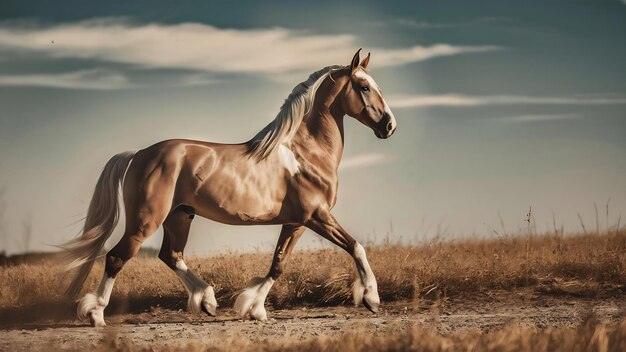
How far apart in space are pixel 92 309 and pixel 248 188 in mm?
1956

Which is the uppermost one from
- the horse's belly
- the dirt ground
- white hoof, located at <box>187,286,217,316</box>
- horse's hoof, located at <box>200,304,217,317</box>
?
the horse's belly

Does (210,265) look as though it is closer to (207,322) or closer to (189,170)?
(207,322)

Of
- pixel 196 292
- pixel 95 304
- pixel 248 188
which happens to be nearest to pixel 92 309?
pixel 95 304

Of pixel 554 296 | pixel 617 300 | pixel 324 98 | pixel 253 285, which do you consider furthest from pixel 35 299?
pixel 617 300

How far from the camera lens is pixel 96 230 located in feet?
26.8

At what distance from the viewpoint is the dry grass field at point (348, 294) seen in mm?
7562

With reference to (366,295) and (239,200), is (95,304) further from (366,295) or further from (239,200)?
(366,295)

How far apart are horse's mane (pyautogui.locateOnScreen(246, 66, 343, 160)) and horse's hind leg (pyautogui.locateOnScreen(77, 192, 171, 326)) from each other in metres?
1.16

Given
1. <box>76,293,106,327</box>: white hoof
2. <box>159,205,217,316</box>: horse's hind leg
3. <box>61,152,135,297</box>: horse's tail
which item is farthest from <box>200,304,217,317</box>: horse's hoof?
<box>61,152,135,297</box>: horse's tail

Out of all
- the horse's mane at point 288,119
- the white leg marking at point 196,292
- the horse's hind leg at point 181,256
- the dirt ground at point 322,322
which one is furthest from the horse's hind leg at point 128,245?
the horse's mane at point 288,119

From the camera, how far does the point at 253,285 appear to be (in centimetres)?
835

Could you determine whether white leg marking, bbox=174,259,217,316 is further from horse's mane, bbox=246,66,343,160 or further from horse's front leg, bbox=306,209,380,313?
horse's mane, bbox=246,66,343,160

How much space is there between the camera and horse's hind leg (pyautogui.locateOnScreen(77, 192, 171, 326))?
776 centimetres

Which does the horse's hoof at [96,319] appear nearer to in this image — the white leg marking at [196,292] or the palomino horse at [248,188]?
the palomino horse at [248,188]
